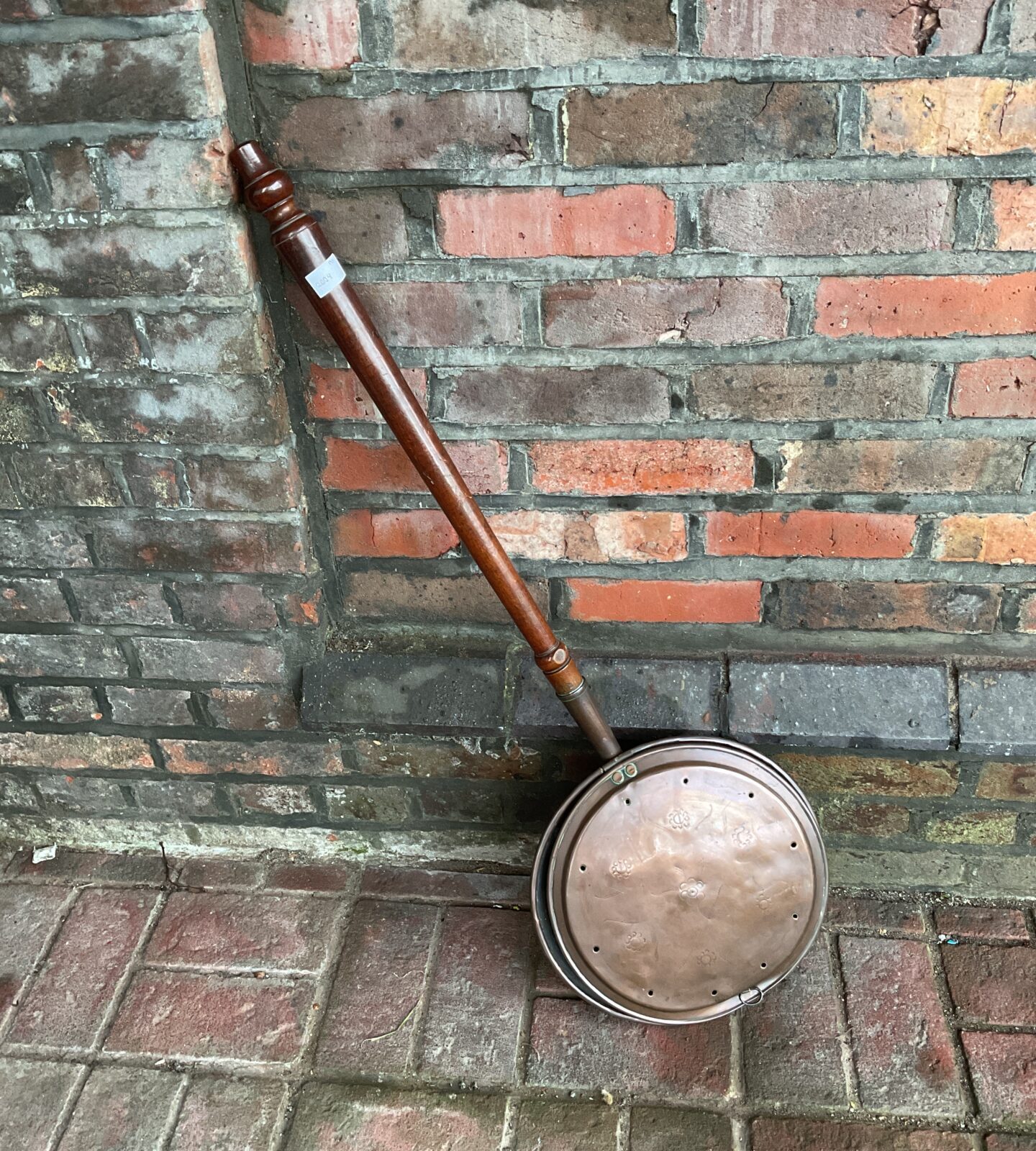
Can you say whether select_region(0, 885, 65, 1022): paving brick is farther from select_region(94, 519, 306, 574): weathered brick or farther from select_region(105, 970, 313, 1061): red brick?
select_region(94, 519, 306, 574): weathered brick

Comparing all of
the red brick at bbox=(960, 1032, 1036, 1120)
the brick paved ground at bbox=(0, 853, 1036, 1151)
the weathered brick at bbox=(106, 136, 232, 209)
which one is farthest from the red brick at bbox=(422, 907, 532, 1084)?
the weathered brick at bbox=(106, 136, 232, 209)

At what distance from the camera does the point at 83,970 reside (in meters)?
1.64

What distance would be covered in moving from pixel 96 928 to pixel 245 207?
1268 mm

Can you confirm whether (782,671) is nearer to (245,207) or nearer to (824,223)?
(824,223)

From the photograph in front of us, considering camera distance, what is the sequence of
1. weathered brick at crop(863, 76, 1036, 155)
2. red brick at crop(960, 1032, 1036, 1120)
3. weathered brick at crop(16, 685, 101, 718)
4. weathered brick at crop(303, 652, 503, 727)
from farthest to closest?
weathered brick at crop(16, 685, 101, 718) < weathered brick at crop(303, 652, 503, 727) < red brick at crop(960, 1032, 1036, 1120) < weathered brick at crop(863, 76, 1036, 155)

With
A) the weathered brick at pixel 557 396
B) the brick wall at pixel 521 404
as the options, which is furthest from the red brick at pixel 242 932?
the weathered brick at pixel 557 396

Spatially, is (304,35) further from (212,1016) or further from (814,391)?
(212,1016)

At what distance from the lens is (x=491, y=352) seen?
1.41 metres

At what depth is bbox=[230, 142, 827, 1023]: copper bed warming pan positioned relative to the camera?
4.72ft

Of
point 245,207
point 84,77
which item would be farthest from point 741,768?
point 84,77

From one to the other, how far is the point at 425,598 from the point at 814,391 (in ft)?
2.35

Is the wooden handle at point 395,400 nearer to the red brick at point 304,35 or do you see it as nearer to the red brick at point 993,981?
the red brick at point 304,35

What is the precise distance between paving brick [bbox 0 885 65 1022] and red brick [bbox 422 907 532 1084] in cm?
71

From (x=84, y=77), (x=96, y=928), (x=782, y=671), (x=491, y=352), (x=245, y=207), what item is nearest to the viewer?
(x=84, y=77)
